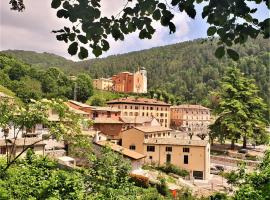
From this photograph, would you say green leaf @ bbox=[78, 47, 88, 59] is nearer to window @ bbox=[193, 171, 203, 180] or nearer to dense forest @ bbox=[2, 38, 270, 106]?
window @ bbox=[193, 171, 203, 180]

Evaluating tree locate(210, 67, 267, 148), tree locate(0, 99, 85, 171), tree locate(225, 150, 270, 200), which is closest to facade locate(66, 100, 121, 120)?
tree locate(210, 67, 267, 148)

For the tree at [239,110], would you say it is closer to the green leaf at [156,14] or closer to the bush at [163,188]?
the bush at [163,188]

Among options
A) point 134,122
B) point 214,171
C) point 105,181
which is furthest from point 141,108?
point 105,181

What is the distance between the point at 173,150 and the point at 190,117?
46.0m

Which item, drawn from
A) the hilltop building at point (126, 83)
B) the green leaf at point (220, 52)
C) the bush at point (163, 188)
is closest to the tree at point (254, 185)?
the green leaf at point (220, 52)

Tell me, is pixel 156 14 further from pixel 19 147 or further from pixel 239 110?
pixel 239 110

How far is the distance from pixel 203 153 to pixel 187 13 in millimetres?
33115

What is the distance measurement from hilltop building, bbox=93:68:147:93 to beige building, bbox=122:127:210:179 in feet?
216

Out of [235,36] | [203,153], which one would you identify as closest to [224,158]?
[203,153]

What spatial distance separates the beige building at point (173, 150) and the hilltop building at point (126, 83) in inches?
2595

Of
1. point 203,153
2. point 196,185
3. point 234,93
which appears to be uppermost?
point 234,93

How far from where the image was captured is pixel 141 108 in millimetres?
68375

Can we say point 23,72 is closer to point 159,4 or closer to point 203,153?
point 203,153

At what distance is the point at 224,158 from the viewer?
4075cm
